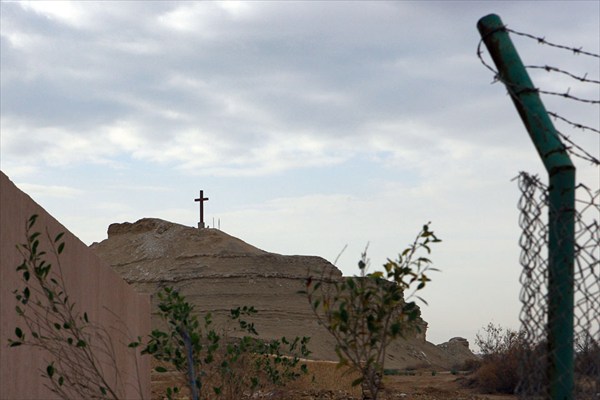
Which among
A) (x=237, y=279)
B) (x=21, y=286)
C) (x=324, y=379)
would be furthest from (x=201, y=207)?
(x=21, y=286)

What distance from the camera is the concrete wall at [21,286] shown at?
22.0 feet

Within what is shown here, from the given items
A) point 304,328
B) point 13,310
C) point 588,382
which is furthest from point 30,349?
point 304,328

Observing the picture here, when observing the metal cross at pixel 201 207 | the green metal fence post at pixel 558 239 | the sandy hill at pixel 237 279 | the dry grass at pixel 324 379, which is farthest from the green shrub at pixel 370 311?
the metal cross at pixel 201 207

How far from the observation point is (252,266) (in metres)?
44.6

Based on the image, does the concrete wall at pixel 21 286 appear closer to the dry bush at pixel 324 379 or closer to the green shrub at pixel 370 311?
the green shrub at pixel 370 311

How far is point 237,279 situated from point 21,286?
3698 cm

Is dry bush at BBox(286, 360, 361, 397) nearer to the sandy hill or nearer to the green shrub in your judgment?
the green shrub

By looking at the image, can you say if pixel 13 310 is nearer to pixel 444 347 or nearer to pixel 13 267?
pixel 13 267

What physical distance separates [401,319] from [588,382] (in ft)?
2.88

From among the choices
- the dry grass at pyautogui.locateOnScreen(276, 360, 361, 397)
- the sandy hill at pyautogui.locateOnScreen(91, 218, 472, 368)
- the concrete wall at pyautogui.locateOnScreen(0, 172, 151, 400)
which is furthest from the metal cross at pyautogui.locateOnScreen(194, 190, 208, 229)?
the concrete wall at pyautogui.locateOnScreen(0, 172, 151, 400)

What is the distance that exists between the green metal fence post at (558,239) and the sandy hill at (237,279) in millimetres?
35955

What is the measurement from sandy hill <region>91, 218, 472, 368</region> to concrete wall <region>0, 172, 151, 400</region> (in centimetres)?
2808

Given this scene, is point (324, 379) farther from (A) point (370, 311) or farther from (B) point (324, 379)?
(A) point (370, 311)

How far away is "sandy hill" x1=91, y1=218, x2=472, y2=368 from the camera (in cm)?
4212
